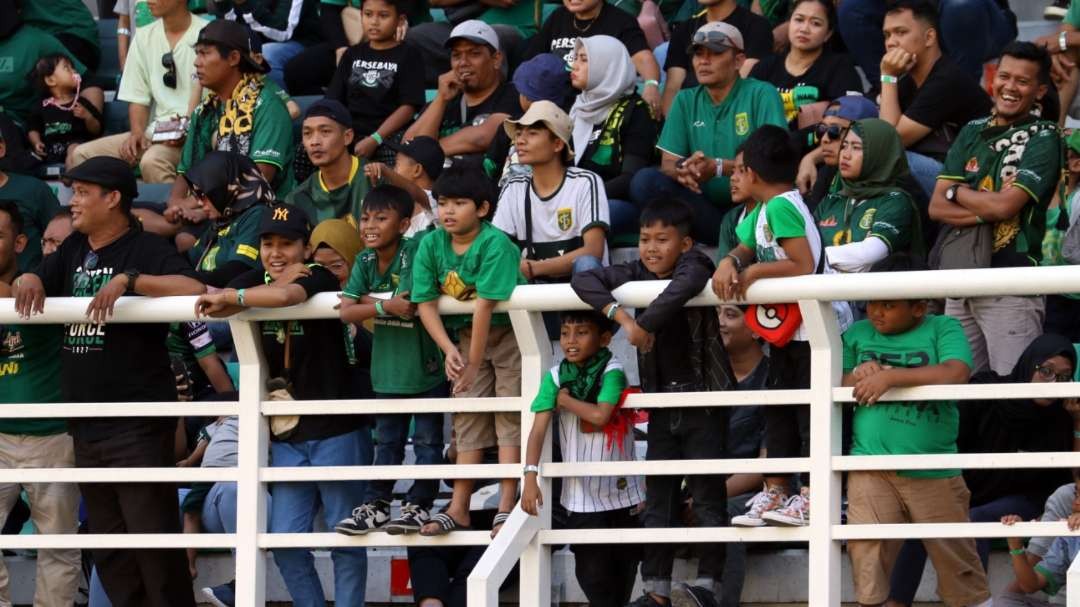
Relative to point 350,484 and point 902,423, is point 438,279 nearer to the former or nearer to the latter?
point 350,484

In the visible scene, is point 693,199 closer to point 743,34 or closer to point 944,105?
point 944,105

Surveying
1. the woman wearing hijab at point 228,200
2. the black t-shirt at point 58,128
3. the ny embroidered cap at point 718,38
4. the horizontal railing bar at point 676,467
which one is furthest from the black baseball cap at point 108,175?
the black t-shirt at point 58,128

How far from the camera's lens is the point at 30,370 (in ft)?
26.3

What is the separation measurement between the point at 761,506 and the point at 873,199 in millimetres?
1846

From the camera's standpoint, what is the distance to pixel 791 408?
7.12m

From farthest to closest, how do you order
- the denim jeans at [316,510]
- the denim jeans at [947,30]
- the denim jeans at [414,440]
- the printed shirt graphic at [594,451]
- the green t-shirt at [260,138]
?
1. the denim jeans at [947,30]
2. the green t-shirt at [260,138]
3. the denim jeans at [414,440]
4. the denim jeans at [316,510]
5. the printed shirt graphic at [594,451]

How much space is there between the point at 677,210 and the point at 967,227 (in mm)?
1567

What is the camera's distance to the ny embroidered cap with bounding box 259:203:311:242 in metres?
7.69

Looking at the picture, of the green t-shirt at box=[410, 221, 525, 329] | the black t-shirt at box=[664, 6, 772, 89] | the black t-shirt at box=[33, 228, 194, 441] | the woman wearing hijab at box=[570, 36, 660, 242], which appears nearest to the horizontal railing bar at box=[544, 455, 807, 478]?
the green t-shirt at box=[410, 221, 525, 329]

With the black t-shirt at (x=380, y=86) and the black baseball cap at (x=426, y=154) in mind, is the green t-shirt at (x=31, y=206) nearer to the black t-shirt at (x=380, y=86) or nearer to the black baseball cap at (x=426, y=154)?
the black t-shirt at (x=380, y=86)

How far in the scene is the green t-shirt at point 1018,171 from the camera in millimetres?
8031

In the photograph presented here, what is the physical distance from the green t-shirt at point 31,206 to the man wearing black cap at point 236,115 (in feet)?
2.04

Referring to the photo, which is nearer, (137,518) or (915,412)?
(915,412)

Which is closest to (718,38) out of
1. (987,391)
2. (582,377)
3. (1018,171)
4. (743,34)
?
(743,34)
